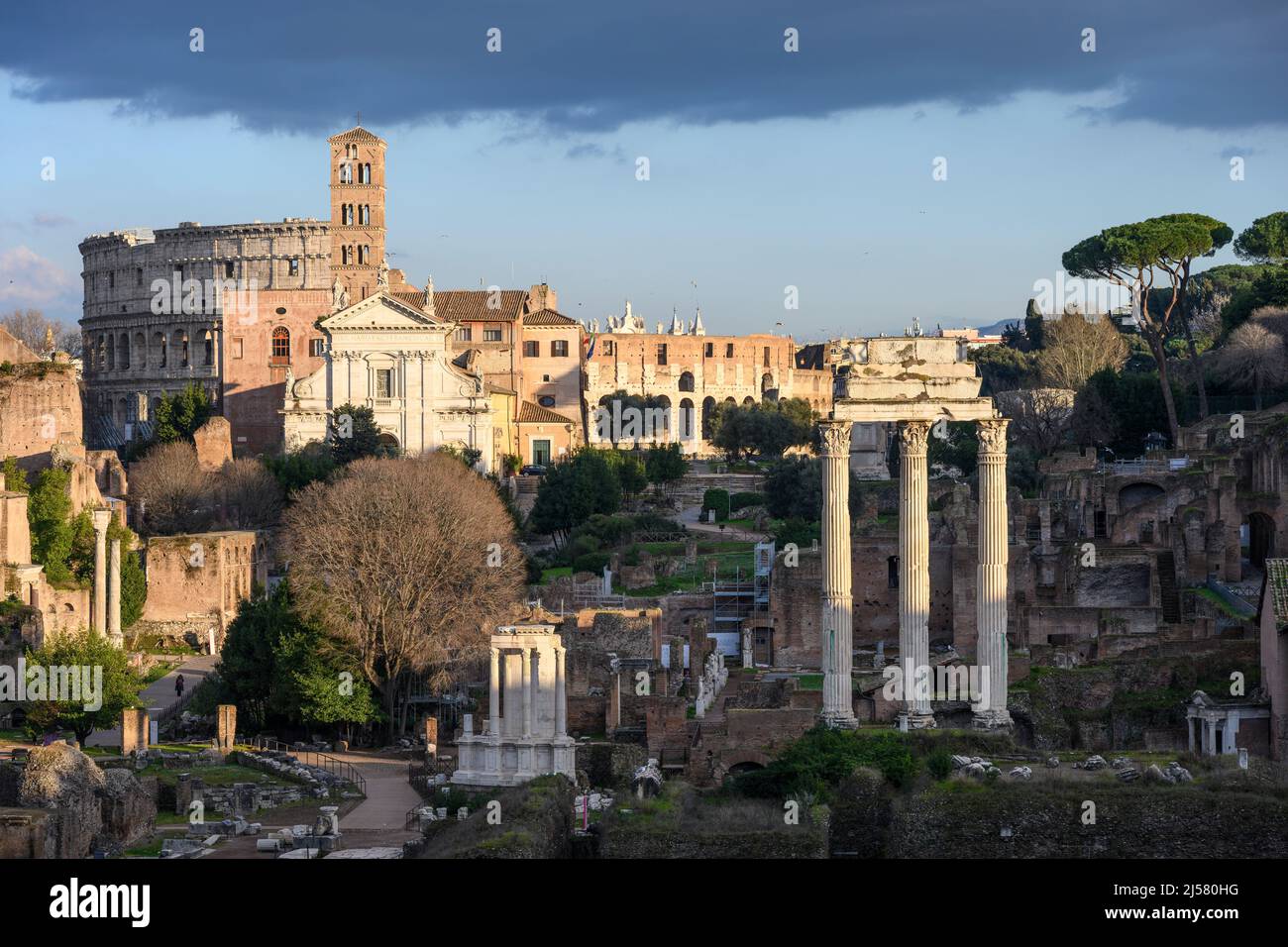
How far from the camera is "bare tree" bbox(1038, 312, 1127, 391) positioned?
8006cm

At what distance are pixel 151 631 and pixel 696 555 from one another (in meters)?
13.5

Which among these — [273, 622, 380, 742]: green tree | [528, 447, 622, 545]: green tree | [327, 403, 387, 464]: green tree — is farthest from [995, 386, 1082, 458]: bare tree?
[273, 622, 380, 742]: green tree

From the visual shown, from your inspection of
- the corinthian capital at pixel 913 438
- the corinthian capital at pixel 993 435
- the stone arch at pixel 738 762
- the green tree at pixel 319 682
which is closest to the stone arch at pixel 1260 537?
the stone arch at pixel 738 762

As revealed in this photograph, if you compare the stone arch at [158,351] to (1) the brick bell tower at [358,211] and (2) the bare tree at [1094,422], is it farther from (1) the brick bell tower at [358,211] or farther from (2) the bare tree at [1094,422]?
(2) the bare tree at [1094,422]

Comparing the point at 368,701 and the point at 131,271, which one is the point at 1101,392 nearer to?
the point at 368,701

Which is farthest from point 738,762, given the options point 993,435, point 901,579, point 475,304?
point 475,304

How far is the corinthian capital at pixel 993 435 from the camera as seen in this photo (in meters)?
34.1

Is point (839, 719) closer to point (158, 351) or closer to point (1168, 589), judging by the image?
point (1168, 589)

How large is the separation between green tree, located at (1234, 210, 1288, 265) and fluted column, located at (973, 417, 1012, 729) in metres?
44.7

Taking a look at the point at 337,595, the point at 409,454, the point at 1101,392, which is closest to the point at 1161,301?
the point at 1101,392

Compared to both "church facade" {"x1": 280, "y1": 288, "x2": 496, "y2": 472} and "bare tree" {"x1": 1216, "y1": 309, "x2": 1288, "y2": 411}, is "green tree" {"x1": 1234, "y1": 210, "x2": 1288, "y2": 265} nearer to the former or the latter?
"bare tree" {"x1": 1216, "y1": 309, "x2": 1288, "y2": 411}

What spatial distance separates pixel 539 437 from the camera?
8306 cm

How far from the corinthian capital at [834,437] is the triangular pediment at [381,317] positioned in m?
44.2
